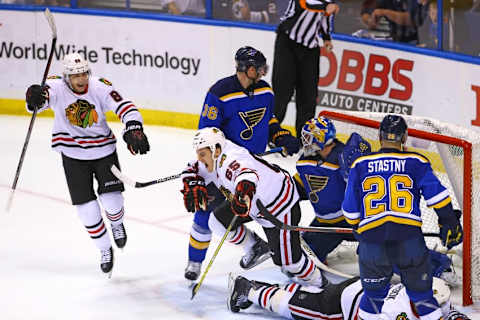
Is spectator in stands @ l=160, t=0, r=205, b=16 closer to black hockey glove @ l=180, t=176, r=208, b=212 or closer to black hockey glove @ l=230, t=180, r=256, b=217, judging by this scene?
black hockey glove @ l=180, t=176, r=208, b=212

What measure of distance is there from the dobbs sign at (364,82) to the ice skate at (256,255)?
7.90 feet

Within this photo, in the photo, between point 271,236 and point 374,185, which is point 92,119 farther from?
point 374,185

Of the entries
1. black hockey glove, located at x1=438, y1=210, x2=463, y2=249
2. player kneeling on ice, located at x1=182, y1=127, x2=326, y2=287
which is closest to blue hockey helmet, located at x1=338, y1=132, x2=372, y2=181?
player kneeling on ice, located at x1=182, y1=127, x2=326, y2=287

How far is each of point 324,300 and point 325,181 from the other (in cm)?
85

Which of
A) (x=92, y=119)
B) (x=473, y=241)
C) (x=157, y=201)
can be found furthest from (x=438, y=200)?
(x=157, y=201)

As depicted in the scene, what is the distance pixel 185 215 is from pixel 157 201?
15.1 inches

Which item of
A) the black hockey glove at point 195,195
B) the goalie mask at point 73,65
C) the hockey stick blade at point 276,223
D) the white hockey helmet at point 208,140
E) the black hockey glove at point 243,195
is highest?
the goalie mask at point 73,65

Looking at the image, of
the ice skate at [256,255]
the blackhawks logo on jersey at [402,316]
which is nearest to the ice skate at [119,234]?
the ice skate at [256,255]

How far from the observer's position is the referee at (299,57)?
290 inches

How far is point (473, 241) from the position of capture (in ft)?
15.6

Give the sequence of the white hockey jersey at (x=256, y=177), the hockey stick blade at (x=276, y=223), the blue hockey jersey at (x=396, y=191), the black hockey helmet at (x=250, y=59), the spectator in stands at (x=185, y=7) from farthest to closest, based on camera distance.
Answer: the spectator in stands at (x=185, y=7)
the black hockey helmet at (x=250, y=59)
the hockey stick blade at (x=276, y=223)
the white hockey jersey at (x=256, y=177)
the blue hockey jersey at (x=396, y=191)

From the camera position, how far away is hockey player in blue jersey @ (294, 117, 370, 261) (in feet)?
16.6

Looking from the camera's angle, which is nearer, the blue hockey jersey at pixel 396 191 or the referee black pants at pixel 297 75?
the blue hockey jersey at pixel 396 191

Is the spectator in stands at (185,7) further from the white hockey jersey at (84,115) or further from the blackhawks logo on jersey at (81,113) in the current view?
the blackhawks logo on jersey at (81,113)
